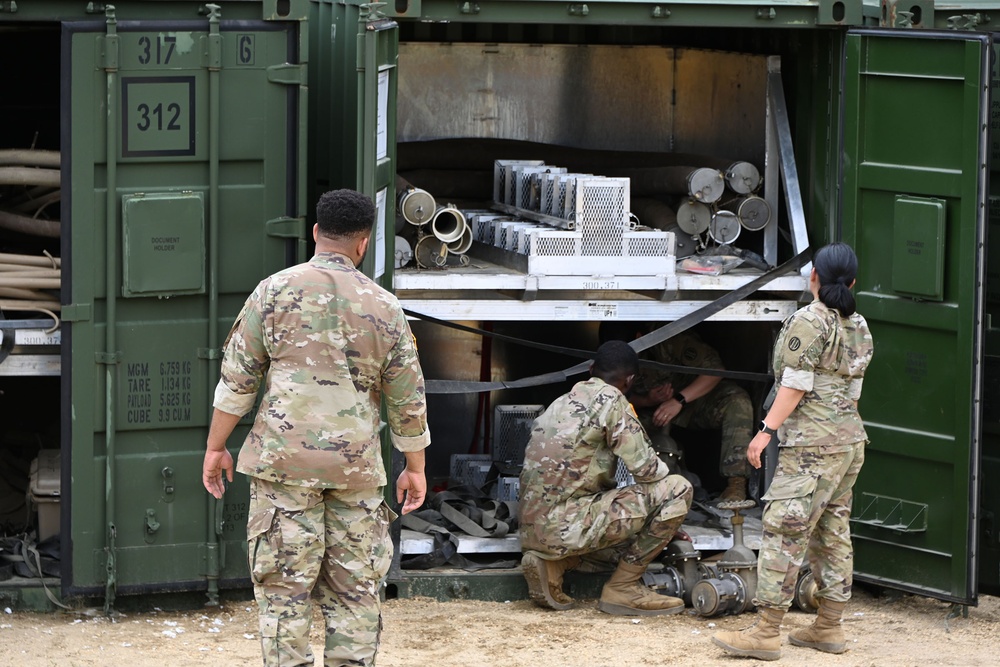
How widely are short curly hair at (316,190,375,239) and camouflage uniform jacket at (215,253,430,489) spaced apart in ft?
0.27

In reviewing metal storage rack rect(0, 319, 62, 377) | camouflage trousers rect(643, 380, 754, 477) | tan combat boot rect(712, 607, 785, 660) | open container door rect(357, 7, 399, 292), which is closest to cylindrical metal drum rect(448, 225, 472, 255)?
open container door rect(357, 7, 399, 292)

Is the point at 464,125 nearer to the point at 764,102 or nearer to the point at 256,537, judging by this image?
the point at 764,102

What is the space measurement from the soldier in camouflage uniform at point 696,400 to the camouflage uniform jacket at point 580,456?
4.01 ft

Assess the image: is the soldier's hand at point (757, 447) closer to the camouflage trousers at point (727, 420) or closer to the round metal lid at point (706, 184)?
the round metal lid at point (706, 184)

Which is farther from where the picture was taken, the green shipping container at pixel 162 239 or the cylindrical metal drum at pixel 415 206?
the cylindrical metal drum at pixel 415 206

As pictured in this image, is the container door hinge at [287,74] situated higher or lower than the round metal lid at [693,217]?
higher

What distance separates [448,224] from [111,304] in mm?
1827

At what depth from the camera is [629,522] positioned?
6.91m

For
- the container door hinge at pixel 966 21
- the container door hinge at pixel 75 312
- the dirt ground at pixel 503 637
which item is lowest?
the dirt ground at pixel 503 637

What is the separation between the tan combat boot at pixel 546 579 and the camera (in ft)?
22.7

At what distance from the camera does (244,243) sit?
6.48 metres

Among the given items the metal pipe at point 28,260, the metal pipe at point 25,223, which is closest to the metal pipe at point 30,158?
the metal pipe at point 25,223

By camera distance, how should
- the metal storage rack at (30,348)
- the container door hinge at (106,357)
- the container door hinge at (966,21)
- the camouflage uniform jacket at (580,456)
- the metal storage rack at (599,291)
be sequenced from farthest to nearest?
1. the container door hinge at (966,21)
2. the metal storage rack at (599,291)
3. the camouflage uniform jacket at (580,456)
4. the metal storage rack at (30,348)
5. the container door hinge at (106,357)

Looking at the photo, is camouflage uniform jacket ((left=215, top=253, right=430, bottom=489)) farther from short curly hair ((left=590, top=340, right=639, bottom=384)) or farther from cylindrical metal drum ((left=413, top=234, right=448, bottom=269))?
cylindrical metal drum ((left=413, top=234, right=448, bottom=269))
